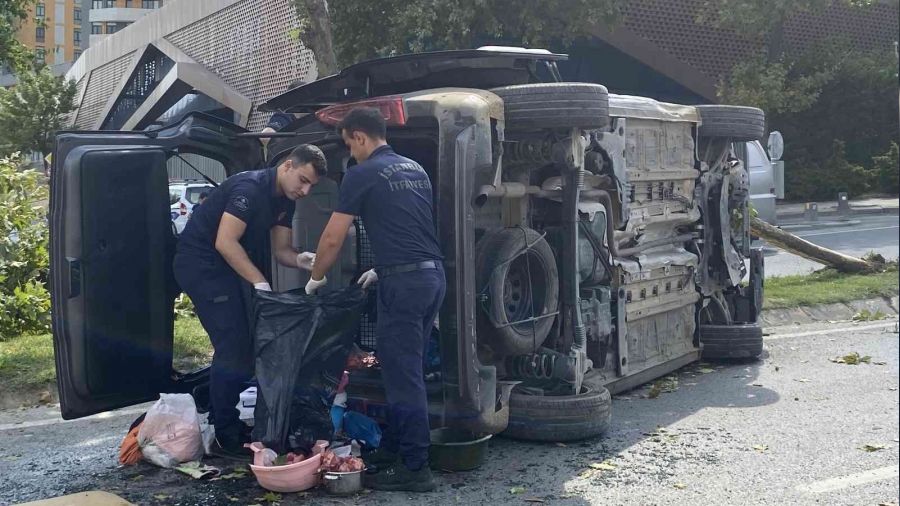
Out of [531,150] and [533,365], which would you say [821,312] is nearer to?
[533,365]

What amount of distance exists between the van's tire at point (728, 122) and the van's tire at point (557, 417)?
314 centimetres

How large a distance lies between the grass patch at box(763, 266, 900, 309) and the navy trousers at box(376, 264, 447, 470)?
6.40 meters

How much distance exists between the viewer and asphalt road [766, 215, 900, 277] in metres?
14.1

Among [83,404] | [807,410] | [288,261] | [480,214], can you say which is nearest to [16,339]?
[83,404]

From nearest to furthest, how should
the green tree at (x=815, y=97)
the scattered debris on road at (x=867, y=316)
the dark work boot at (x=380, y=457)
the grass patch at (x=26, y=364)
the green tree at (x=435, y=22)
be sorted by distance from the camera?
the dark work boot at (x=380, y=457) < the grass patch at (x=26, y=364) < the scattered debris on road at (x=867, y=316) < the green tree at (x=435, y=22) < the green tree at (x=815, y=97)

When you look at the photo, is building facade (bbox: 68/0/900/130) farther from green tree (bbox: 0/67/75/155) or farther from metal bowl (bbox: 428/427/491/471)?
metal bowl (bbox: 428/427/491/471)

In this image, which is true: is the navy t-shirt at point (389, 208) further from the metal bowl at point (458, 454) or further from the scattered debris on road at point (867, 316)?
the scattered debris on road at point (867, 316)

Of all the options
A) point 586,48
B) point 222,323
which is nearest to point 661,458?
point 222,323

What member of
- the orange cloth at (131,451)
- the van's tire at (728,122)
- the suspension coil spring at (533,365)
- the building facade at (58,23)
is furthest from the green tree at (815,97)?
the orange cloth at (131,451)

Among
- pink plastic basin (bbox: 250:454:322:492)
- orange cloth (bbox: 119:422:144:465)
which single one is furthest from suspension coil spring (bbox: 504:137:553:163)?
orange cloth (bbox: 119:422:144:465)

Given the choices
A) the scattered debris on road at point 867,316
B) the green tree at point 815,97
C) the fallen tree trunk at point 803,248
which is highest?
the green tree at point 815,97

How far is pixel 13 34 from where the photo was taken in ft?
61.0

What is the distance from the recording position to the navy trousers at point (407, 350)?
462 centimetres

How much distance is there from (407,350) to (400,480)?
2.06 feet
